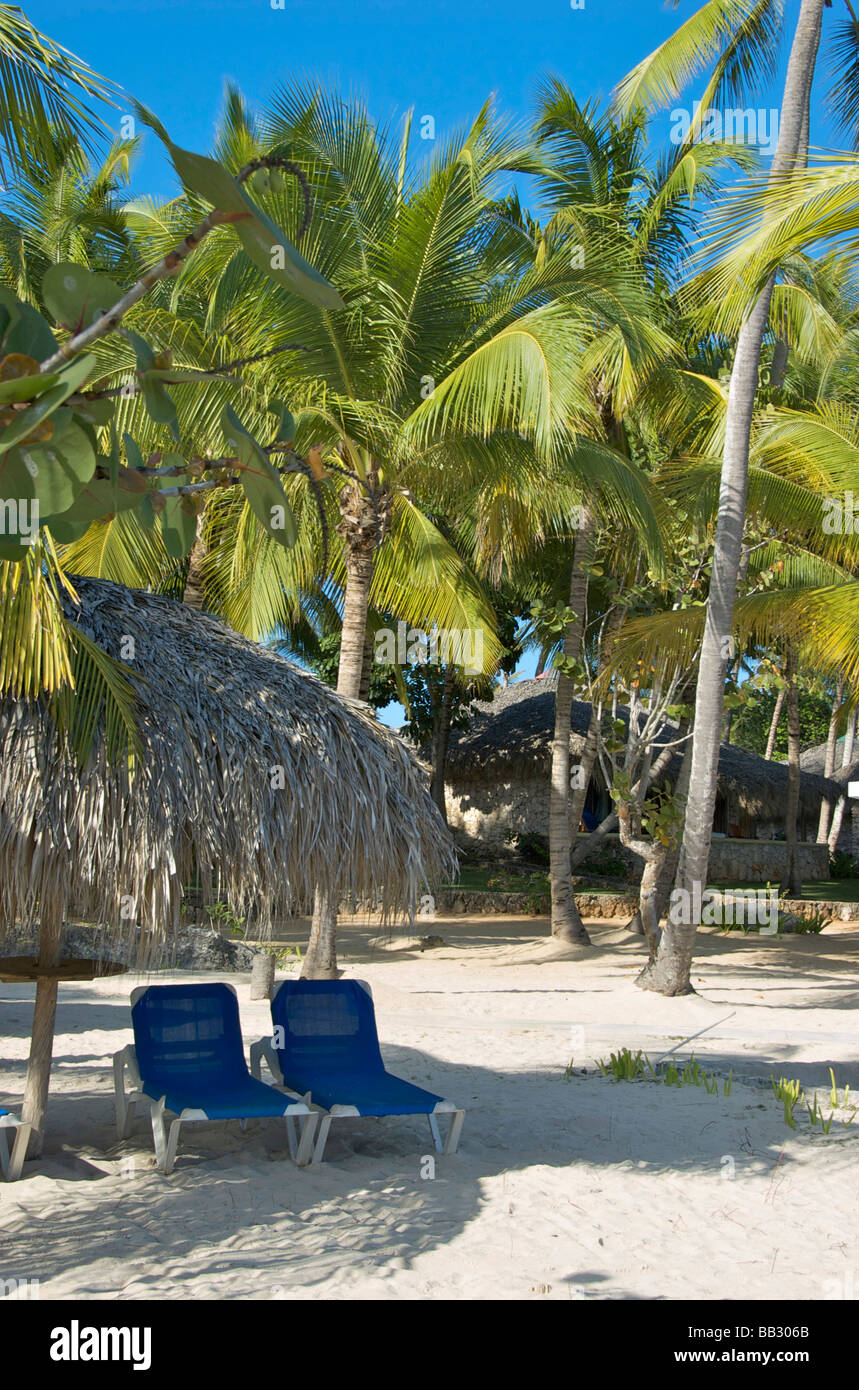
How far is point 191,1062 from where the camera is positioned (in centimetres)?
573

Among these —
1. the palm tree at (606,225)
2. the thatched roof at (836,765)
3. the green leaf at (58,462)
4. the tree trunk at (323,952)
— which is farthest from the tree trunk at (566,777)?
the thatched roof at (836,765)

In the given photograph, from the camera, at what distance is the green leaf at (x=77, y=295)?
1.87 metres

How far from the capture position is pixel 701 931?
16734mm

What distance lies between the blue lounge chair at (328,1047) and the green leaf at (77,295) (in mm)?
4449

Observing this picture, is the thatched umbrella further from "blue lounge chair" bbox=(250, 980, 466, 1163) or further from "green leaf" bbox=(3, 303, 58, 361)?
"green leaf" bbox=(3, 303, 58, 361)

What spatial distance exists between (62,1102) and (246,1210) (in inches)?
93.2

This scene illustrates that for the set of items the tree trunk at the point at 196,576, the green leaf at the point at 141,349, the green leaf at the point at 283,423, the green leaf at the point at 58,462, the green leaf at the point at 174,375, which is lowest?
the green leaf at the point at 58,462

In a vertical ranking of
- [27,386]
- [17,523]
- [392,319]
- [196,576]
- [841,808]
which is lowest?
[841,808]

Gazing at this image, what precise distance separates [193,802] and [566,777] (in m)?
9.47

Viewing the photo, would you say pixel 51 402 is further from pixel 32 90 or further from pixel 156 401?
pixel 32 90

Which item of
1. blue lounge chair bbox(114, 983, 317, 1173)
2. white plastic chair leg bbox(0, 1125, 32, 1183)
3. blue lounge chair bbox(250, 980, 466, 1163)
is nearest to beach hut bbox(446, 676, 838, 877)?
blue lounge chair bbox(250, 980, 466, 1163)

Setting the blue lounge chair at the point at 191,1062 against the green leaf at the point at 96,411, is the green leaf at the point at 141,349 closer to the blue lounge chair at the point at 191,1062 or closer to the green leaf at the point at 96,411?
the green leaf at the point at 96,411

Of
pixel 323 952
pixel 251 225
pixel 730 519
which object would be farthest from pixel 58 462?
pixel 323 952

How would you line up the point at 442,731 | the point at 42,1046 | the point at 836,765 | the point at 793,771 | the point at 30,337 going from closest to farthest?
1. the point at 30,337
2. the point at 42,1046
3. the point at 793,771
4. the point at 442,731
5. the point at 836,765
